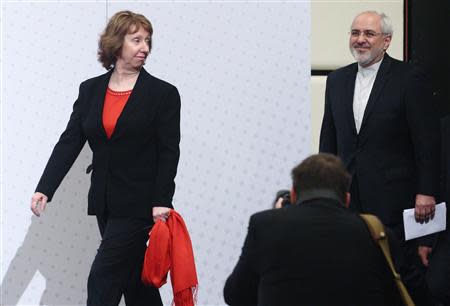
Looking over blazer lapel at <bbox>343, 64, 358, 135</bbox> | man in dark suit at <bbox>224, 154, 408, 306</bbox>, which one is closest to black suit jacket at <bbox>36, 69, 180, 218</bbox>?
blazer lapel at <bbox>343, 64, 358, 135</bbox>

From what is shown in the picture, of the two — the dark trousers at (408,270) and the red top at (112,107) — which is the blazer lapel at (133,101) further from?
the dark trousers at (408,270)

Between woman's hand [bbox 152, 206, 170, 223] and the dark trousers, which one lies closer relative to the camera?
the dark trousers

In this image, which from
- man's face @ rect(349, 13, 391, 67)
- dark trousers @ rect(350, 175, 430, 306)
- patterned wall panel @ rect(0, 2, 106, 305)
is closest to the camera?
dark trousers @ rect(350, 175, 430, 306)

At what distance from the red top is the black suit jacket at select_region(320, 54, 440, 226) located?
0.92 meters

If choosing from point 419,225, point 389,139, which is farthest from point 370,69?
point 419,225

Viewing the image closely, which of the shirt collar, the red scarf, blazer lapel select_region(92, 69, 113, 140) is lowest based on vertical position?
the red scarf

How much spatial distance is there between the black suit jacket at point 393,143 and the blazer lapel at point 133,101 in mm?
853

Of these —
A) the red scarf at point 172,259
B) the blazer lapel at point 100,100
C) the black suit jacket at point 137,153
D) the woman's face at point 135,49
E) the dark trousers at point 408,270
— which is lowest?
the red scarf at point 172,259

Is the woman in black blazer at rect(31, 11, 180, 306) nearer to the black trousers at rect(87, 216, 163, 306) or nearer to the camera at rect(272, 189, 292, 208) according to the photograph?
the black trousers at rect(87, 216, 163, 306)

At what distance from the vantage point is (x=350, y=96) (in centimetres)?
445

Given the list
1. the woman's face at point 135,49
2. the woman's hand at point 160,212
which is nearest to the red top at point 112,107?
the woman's face at point 135,49

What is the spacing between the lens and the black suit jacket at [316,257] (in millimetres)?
2914

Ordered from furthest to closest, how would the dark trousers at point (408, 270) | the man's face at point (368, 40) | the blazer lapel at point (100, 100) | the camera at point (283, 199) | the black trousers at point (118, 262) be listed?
1. the man's face at point (368, 40)
2. the blazer lapel at point (100, 100)
3. the black trousers at point (118, 262)
4. the camera at point (283, 199)
5. the dark trousers at point (408, 270)

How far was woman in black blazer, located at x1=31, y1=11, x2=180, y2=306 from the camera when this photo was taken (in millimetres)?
4266
